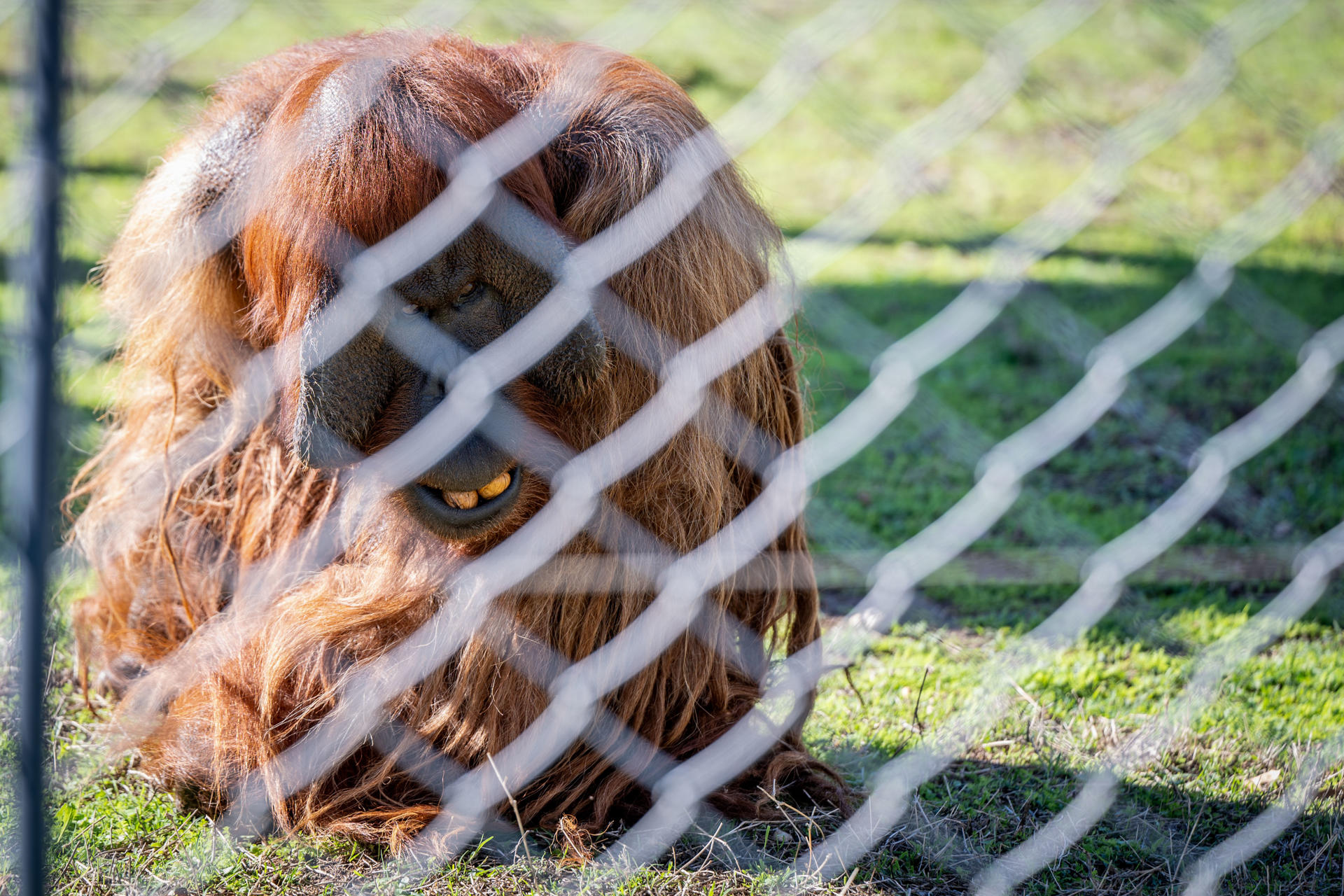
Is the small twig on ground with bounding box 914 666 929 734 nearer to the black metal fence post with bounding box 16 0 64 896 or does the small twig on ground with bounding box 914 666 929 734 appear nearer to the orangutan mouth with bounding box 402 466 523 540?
the orangutan mouth with bounding box 402 466 523 540

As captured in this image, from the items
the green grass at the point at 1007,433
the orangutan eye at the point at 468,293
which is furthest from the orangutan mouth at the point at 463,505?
the green grass at the point at 1007,433

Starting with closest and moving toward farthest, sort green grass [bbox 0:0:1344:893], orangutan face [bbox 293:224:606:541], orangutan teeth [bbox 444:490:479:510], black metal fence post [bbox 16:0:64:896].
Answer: black metal fence post [bbox 16:0:64:896] < orangutan face [bbox 293:224:606:541] < orangutan teeth [bbox 444:490:479:510] < green grass [bbox 0:0:1344:893]

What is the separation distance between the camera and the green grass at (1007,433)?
1729 mm

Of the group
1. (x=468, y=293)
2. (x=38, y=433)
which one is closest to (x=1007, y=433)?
(x=468, y=293)

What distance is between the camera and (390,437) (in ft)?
5.10

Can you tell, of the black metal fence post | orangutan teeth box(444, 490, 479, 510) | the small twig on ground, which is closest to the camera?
the black metal fence post

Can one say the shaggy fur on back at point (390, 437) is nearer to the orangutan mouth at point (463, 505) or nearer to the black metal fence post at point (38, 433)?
the orangutan mouth at point (463, 505)

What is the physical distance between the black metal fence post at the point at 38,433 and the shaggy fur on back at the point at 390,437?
586mm

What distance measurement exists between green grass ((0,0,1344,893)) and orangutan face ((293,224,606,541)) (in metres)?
0.35

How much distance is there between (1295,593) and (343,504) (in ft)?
6.44

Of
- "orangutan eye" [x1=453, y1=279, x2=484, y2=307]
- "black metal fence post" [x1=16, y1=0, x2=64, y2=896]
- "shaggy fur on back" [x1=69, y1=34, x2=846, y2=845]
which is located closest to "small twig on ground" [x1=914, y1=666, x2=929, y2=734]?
"shaggy fur on back" [x1=69, y1=34, x2=846, y2=845]

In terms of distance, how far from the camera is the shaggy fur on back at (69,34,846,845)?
155cm

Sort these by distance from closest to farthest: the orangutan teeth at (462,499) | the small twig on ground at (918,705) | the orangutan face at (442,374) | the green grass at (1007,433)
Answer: the orangutan face at (442,374) → the orangutan teeth at (462,499) → the green grass at (1007,433) → the small twig on ground at (918,705)

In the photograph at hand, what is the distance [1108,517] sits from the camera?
3029 mm
